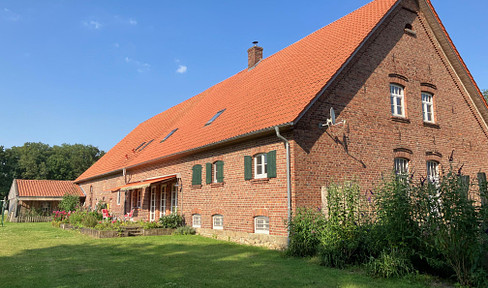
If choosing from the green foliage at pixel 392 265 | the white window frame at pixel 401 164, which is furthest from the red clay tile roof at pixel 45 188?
the green foliage at pixel 392 265

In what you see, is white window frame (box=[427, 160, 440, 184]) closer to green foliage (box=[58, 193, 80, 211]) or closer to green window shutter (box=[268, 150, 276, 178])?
green window shutter (box=[268, 150, 276, 178])

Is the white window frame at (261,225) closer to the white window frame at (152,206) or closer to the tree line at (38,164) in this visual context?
the white window frame at (152,206)

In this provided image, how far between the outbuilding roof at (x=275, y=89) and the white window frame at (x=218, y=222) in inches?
110

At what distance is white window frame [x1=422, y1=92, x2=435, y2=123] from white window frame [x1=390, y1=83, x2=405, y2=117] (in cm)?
120

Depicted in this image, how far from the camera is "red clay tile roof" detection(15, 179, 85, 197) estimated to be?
30.8 meters

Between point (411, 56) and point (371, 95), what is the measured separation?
3.21 m

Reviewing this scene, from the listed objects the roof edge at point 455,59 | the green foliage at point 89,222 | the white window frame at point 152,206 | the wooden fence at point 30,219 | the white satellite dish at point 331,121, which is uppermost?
the roof edge at point 455,59

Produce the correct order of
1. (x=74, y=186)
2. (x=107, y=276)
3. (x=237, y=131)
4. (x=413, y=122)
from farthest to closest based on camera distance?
(x=74, y=186), (x=413, y=122), (x=237, y=131), (x=107, y=276)

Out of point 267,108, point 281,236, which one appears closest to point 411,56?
point 267,108

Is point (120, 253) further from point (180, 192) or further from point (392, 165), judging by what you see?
point (392, 165)

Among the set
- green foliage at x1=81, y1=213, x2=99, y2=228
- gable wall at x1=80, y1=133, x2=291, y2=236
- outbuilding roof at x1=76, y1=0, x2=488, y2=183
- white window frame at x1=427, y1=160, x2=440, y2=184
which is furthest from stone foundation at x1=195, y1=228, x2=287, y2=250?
white window frame at x1=427, y1=160, x2=440, y2=184

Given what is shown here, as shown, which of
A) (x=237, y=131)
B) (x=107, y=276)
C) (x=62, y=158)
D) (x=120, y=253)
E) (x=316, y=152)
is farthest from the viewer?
(x=62, y=158)

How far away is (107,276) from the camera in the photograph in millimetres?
7656

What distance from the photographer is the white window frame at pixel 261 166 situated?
12.1 metres
